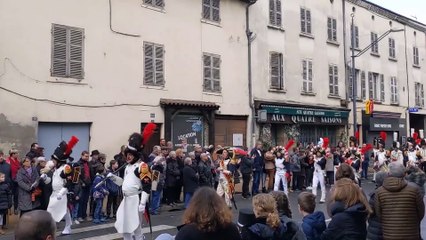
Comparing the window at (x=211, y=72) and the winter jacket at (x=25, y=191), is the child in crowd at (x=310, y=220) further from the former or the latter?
the window at (x=211, y=72)

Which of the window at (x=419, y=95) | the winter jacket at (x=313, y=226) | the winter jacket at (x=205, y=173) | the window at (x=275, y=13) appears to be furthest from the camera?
the window at (x=419, y=95)

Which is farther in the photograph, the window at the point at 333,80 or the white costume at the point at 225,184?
the window at the point at 333,80

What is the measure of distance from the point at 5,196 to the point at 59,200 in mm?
1623

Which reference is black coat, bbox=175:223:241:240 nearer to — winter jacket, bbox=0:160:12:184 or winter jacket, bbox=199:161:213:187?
winter jacket, bbox=0:160:12:184

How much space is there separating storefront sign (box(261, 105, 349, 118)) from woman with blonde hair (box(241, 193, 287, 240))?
17.2m

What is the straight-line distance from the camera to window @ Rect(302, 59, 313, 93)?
24109 mm

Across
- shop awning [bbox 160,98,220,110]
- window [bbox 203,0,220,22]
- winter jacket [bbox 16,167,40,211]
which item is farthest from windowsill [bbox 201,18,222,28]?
winter jacket [bbox 16,167,40,211]

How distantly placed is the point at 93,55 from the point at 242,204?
22.2ft

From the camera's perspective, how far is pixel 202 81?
18.9m

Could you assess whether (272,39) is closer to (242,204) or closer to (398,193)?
(242,204)

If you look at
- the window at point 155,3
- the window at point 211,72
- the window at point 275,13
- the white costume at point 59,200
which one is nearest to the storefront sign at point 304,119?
the window at point 211,72

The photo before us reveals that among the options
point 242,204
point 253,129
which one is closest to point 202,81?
point 253,129

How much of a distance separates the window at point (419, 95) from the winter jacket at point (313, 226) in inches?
1289

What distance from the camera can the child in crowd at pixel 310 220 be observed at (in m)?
4.56
